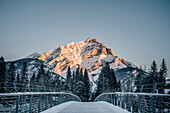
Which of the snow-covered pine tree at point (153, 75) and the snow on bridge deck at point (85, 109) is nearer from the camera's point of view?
the snow on bridge deck at point (85, 109)

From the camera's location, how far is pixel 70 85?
8425cm

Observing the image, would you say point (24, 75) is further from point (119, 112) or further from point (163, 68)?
point (119, 112)

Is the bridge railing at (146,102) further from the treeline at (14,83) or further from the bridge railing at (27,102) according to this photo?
the treeline at (14,83)

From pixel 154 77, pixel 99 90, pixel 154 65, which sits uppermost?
pixel 154 65

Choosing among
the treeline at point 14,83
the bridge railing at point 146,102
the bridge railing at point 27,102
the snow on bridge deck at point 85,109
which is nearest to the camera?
the bridge railing at point 27,102

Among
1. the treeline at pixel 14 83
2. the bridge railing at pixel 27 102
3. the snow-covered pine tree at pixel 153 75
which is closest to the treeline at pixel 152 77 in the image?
the snow-covered pine tree at pixel 153 75

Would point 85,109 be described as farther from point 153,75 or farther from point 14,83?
point 153,75

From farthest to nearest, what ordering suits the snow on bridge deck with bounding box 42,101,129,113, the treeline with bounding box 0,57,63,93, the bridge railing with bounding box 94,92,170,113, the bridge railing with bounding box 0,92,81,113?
the snow on bridge deck with bounding box 42,101,129,113
the treeline with bounding box 0,57,63,93
the bridge railing with bounding box 94,92,170,113
the bridge railing with bounding box 0,92,81,113

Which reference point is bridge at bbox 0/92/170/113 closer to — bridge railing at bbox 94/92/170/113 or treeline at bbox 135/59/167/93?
bridge railing at bbox 94/92/170/113

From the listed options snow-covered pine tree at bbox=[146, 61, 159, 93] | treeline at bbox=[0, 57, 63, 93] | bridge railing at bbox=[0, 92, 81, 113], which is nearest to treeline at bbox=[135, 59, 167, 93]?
snow-covered pine tree at bbox=[146, 61, 159, 93]

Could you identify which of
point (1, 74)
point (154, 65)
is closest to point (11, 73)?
point (1, 74)

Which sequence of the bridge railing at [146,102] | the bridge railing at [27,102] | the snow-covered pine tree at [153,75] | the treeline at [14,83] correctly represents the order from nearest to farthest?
the bridge railing at [27,102]
the bridge railing at [146,102]
the treeline at [14,83]
the snow-covered pine tree at [153,75]

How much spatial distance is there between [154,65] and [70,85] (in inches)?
1459

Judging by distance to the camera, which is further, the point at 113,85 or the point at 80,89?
the point at 80,89
